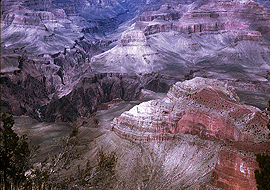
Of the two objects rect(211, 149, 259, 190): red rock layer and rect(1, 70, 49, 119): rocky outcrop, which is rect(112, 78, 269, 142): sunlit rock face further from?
rect(1, 70, 49, 119): rocky outcrop

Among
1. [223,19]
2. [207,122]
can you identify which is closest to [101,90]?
[207,122]

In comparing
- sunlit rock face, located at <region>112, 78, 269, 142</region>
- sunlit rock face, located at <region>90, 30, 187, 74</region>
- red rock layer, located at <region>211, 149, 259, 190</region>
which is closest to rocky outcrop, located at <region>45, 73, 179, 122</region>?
sunlit rock face, located at <region>90, 30, 187, 74</region>

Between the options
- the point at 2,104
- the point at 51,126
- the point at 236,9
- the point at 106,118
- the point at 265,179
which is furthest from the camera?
the point at 236,9

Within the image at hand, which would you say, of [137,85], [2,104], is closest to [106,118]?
[137,85]

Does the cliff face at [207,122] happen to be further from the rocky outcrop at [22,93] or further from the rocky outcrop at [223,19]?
the rocky outcrop at [223,19]

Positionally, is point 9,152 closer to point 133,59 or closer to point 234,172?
point 234,172

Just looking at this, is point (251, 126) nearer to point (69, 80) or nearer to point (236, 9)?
point (69, 80)

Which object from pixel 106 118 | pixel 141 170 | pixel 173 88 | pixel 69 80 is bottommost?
pixel 69 80
